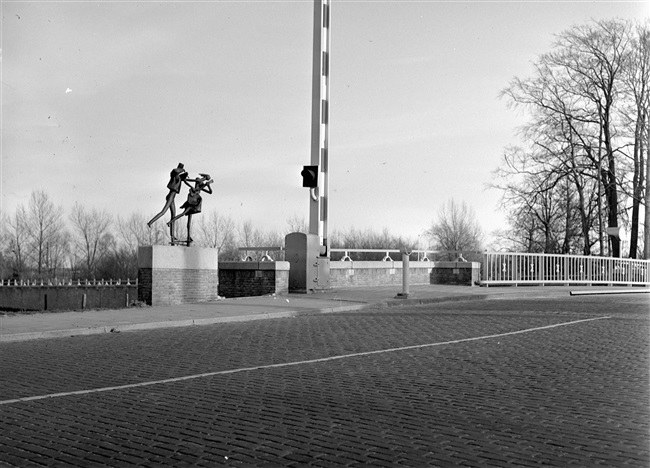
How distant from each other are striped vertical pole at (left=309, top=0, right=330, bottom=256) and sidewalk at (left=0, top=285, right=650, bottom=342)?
231 centimetres

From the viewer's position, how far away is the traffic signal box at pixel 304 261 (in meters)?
24.2

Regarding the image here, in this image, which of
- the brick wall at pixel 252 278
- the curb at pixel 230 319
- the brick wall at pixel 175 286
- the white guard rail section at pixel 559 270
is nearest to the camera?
the curb at pixel 230 319

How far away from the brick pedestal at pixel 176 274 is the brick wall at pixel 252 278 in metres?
2.17

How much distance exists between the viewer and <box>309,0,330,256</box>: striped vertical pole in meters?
24.2

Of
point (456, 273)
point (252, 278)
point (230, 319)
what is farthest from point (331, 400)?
point (456, 273)

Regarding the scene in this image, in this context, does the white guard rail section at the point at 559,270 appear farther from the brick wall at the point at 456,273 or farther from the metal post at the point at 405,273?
the metal post at the point at 405,273

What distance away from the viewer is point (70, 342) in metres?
13.1

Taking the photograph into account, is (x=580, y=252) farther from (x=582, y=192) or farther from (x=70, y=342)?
(x=70, y=342)

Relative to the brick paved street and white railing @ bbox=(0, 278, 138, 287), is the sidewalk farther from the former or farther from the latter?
white railing @ bbox=(0, 278, 138, 287)

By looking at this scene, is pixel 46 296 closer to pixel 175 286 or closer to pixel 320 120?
pixel 320 120

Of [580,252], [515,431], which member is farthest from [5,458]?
[580,252]

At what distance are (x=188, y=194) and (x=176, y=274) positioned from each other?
94.1 inches

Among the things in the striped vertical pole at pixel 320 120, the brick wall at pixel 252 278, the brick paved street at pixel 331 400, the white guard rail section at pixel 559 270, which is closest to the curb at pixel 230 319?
the brick paved street at pixel 331 400

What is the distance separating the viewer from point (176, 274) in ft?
68.5
